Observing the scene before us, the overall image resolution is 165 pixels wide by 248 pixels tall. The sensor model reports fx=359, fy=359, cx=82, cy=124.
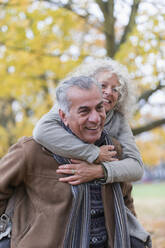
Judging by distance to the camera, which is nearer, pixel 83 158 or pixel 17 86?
pixel 83 158

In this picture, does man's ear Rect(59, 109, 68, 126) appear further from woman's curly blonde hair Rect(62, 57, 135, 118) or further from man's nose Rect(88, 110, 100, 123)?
woman's curly blonde hair Rect(62, 57, 135, 118)

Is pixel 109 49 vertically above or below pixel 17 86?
above

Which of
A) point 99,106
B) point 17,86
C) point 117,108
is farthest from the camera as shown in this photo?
point 17,86

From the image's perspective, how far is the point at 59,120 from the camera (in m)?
2.25

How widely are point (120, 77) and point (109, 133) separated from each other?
43 centimetres

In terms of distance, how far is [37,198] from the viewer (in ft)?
7.20

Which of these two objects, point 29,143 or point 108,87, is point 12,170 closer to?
point 29,143

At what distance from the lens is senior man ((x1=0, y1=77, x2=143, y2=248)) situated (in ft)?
6.76

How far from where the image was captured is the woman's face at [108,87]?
2.51 m

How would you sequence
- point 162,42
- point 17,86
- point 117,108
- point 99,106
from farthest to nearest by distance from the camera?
point 17,86
point 162,42
point 117,108
point 99,106

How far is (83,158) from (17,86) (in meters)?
5.43

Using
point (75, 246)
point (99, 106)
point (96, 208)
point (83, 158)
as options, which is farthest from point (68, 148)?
point (75, 246)

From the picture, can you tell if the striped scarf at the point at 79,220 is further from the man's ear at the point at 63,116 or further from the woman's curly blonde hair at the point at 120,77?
the woman's curly blonde hair at the point at 120,77

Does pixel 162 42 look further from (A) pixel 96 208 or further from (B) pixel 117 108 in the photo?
(A) pixel 96 208
